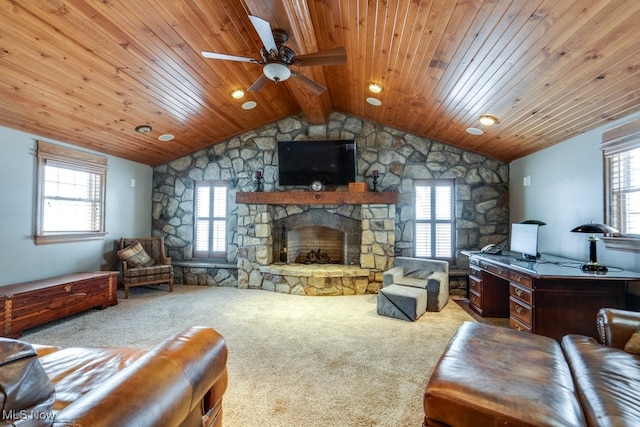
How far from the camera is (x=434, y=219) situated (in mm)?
5184

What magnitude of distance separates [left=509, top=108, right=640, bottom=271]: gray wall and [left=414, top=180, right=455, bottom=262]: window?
3.42ft

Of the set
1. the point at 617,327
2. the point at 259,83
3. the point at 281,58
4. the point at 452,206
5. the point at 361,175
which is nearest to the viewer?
the point at 617,327

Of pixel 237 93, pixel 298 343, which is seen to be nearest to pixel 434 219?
pixel 298 343

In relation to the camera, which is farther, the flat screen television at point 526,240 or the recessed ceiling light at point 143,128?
the recessed ceiling light at point 143,128

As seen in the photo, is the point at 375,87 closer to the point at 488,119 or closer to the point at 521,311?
the point at 488,119

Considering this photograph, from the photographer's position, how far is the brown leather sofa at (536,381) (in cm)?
125

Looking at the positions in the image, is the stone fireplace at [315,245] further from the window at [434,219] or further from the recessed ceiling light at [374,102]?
the recessed ceiling light at [374,102]

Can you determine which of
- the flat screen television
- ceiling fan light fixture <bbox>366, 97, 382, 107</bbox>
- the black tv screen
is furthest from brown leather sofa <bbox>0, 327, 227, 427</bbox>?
the black tv screen

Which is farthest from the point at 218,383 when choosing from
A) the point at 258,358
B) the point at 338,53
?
the point at 338,53

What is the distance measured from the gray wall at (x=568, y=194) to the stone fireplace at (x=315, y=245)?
1.98m

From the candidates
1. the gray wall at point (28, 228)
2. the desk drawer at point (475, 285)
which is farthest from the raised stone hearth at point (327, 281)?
the gray wall at point (28, 228)

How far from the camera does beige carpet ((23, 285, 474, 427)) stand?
6.52ft

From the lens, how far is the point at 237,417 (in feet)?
6.21

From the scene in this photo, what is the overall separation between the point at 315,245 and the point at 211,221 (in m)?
2.01
